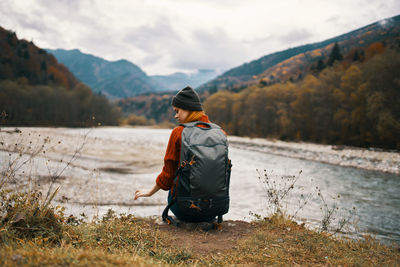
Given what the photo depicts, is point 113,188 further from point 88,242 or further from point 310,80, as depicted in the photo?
point 310,80

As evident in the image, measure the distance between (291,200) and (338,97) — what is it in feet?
86.2

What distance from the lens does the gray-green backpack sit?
2.90 meters

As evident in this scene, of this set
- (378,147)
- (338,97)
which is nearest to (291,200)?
(378,147)

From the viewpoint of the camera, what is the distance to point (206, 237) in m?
3.22

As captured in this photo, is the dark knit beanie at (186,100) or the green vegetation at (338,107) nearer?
the dark knit beanie at (186,100)

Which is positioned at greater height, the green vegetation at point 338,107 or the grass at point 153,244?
the green vegetation at point 338,107

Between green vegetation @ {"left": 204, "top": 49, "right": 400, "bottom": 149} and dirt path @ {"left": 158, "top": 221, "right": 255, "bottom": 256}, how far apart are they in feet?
85.7

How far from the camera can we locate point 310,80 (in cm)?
3794

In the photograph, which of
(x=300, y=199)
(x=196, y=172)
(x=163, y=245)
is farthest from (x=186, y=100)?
(x=300, y=199)

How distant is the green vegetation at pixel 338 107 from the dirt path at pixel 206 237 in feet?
85.7

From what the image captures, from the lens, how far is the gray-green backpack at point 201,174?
2.90 m

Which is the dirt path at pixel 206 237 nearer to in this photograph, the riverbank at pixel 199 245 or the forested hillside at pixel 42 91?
the riverbank at pixel 199 245

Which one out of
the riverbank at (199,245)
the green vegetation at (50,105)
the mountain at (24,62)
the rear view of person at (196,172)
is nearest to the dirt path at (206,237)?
the riverbank at (199,245)

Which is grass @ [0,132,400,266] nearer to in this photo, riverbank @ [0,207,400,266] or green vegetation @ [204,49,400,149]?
riverbank @ [0,207,400,266]
